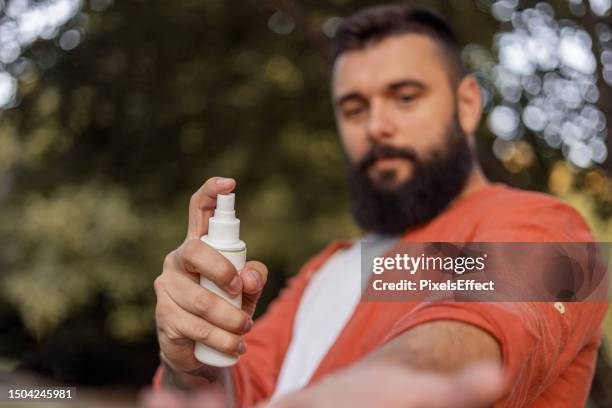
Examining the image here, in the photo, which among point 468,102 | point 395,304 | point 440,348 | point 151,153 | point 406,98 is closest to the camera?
point 440,348

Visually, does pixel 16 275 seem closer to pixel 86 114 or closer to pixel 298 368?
pixel 86 114

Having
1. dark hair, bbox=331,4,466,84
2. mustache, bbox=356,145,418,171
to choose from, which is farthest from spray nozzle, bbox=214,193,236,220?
dark hair, bbox=331,4,466,84

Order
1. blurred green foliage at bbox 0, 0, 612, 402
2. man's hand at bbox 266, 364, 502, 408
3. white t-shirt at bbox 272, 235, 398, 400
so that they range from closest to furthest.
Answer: man's hand at bbox 266, 364, 502, 408
white t-shirt at bbox 272, 235, 398, 400
blurred green foliage at bbox 0, 0, 612, 402

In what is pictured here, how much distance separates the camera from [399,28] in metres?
1.09

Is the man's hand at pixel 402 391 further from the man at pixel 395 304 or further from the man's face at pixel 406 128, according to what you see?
the man's face at pixel 406 128

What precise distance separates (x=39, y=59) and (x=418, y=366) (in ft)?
4.50

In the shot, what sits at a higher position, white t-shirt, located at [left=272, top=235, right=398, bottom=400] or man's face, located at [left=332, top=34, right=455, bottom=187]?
man's face, located at [left=332, top=34, right=455, bottom=187]

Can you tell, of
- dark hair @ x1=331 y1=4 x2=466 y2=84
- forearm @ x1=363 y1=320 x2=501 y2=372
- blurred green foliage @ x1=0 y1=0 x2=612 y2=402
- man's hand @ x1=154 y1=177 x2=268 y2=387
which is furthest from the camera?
blurred green foliage @ x1=0 y1=0 x2=612 y2=402

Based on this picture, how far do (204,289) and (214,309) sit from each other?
0.08 feet

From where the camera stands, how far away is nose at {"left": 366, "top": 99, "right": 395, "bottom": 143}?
41.2 inches

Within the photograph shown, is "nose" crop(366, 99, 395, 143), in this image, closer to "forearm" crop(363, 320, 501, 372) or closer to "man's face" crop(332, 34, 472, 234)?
"man's face" crop(332, 34, 472, 234)

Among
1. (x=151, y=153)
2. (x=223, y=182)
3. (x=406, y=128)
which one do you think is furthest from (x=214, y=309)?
(x=151, y=153)

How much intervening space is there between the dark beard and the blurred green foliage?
0.41 metres

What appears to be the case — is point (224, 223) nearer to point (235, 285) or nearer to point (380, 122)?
point (235, 285)
